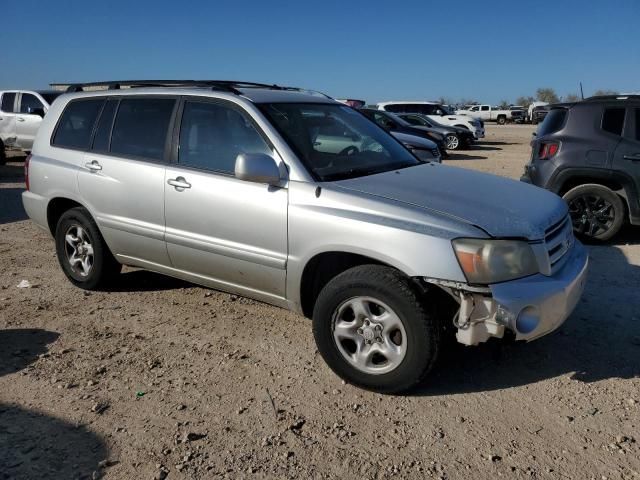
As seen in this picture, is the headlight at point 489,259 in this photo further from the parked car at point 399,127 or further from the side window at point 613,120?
the parked car at point 399,127

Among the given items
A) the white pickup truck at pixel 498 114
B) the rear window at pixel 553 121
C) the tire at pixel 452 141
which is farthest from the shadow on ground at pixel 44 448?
the white pickup truck at pixel 498 114

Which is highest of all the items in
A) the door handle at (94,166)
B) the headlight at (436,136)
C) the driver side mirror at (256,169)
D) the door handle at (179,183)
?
the driver side mirror at (256,169)

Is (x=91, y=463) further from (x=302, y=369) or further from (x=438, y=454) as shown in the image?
(x=438, y=454)

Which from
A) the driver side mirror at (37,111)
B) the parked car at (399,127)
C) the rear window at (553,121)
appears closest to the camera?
the rear window at (553,121)

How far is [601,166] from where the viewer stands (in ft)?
21.0

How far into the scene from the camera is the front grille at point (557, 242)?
3287 millimetres

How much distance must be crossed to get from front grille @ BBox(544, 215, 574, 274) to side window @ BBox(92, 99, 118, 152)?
11.5 feet

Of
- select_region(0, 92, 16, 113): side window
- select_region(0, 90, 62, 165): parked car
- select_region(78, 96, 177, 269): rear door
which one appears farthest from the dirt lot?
select_region(0, 92, 16, 113): side window

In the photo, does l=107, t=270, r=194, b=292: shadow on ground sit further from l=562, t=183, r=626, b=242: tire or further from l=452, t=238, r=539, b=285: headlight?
l=562, t=183, r=626, b=242: tire

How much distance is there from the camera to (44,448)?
2828 millimetres

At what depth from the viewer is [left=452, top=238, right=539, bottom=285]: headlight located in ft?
9.78

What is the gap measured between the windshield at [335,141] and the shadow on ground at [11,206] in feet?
18.9

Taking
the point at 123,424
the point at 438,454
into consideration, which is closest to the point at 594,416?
the point at 438,454

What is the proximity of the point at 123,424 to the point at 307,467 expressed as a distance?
106 cm
